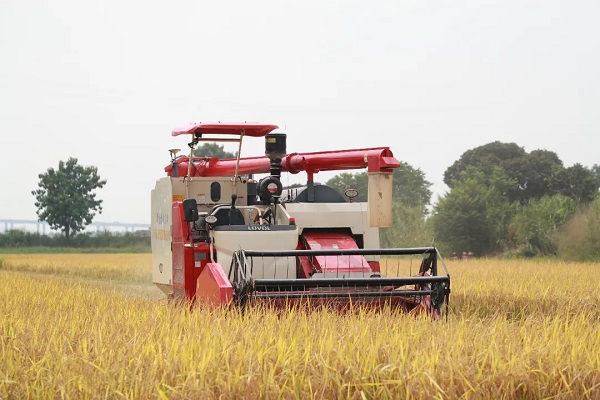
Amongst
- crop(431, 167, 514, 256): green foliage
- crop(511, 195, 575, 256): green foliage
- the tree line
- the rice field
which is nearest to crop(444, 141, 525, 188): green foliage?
the tree line

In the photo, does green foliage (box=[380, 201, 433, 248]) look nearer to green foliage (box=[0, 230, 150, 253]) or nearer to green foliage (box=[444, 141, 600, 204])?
green foliage (box=[444, 141, 600, 204])

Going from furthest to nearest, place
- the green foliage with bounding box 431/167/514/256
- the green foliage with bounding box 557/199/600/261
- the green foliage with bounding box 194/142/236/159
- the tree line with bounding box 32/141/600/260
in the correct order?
1. the green foliage with bounding box 194/142/236/159
2. the green foliage with bounding box 431/167/514/256
3. the tree line with bounding box 32/141/600/260
4. the green foliage with bounding box 557/199/600/261

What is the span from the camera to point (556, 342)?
6059 mm

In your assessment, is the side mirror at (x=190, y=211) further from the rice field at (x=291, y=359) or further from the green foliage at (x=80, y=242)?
the green foliage at (x=80, y=242)

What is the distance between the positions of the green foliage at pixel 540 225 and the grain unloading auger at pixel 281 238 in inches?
1008

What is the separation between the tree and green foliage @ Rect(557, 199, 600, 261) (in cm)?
4129

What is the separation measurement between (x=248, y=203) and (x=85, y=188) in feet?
196

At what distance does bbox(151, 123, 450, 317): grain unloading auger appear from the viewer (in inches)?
380

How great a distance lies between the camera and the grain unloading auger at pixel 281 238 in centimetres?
964

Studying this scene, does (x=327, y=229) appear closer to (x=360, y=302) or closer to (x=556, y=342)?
(x=360, y=302)

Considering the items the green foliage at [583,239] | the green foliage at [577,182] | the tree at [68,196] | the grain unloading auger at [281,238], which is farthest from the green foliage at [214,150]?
the grain unloading auger at [281,238]

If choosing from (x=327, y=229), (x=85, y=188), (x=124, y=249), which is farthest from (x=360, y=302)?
(x=85, y=188)

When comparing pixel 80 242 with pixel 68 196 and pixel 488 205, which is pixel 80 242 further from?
pixel 488 205

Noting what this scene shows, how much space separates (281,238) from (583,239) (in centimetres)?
2166
